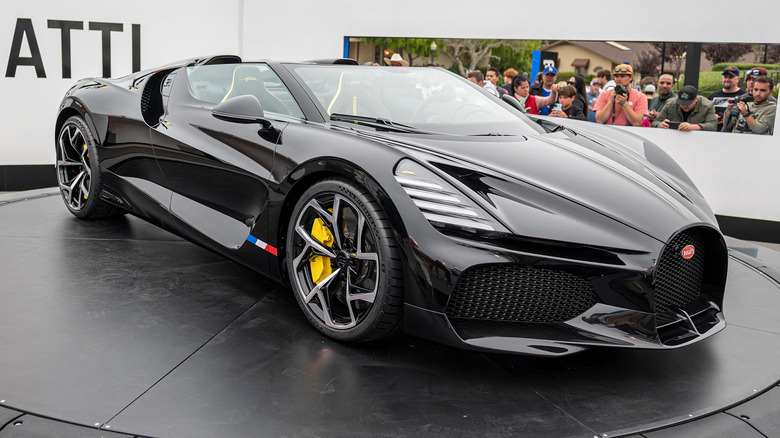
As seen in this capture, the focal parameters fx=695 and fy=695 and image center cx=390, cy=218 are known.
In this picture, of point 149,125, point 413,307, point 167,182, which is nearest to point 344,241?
point 413,307

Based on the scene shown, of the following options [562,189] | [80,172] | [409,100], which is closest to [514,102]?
[409,100]

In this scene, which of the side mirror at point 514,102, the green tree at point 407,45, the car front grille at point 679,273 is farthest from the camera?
the green tree at point 407,45

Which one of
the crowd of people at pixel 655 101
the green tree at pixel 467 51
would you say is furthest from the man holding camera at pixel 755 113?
the green tree at pixel 467 51

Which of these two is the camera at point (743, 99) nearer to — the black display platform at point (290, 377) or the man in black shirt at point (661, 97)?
the man in black shirt at point (661, 97)

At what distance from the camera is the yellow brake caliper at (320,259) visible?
2760 mm

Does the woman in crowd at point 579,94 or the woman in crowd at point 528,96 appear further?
the woman in crowd at point 528,96

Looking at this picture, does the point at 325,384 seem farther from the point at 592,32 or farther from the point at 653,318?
the point at 592,32

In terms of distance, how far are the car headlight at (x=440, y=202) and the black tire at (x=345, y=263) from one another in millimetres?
148

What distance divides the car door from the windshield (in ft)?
0.63

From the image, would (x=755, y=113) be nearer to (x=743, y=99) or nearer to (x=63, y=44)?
(x=743, y=99)

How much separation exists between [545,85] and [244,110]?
5331 millimetres

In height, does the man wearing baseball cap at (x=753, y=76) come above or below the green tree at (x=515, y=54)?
below

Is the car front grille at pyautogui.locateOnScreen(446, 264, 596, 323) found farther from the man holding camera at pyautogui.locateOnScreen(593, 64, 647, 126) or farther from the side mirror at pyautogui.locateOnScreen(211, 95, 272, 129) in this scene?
the man holding camera at pyautogui.locateOnScreen(593, 64, 647, 126)

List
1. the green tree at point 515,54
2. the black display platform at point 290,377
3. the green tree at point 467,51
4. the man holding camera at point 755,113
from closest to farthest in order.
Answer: the black display platform at point 290,377
the man holding camera at point 755,113
the green tree at point 515,54
the green tree at point 467,51
